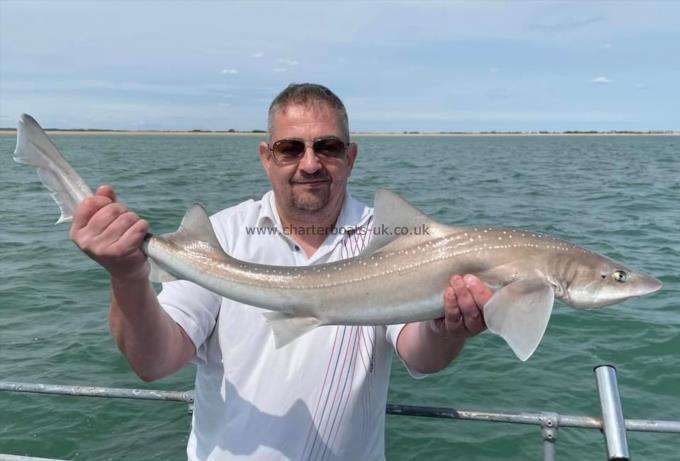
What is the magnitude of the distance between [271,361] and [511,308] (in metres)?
1.27

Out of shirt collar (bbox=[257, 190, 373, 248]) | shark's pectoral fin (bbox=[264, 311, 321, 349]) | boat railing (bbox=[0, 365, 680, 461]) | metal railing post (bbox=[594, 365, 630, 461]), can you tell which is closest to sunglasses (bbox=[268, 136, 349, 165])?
shirt collar (bbox=[257, 190, 373, 248])

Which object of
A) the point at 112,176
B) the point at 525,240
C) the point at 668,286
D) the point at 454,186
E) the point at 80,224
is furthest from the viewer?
the point at 112,176

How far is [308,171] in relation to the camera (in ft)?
10.9

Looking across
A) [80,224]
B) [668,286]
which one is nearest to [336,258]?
[80,224]

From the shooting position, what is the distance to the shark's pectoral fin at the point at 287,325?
2777mm

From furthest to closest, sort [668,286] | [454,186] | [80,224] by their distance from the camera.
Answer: [454,186] < [668,286] < [80,224]

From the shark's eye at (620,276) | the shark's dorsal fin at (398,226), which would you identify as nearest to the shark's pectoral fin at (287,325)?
the shark's dorsal fin at (398,226)

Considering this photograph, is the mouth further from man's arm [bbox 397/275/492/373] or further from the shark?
man's arm [bbox 397/275/492/373]

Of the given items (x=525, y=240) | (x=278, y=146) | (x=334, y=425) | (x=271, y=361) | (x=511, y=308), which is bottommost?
(x=334, y=425)

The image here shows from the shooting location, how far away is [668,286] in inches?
422

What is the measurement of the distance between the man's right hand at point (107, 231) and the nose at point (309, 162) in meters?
1.09

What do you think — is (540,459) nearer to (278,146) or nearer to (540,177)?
(278,146)

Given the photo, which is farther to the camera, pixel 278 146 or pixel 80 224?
pixel 278 146

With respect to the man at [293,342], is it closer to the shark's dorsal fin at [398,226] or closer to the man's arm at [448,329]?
the man's arm at [448,329]
